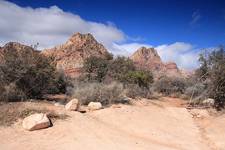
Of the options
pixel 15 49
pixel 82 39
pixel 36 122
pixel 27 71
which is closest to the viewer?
pixel 36 122

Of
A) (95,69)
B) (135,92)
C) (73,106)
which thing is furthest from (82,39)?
(73,106)

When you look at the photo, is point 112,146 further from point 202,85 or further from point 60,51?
point 60,51

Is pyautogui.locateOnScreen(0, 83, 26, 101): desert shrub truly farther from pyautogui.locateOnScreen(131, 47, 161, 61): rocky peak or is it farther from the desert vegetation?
pyautogui.locateOnScreen(131, 47, 161, 61): rocky peak

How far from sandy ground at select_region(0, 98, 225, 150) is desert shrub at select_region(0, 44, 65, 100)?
4.21m

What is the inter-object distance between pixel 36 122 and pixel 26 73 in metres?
5.98

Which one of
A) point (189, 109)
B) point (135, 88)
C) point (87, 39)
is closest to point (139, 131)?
point (189, 109)

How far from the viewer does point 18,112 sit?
1092cm

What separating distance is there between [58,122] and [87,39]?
4529 cm

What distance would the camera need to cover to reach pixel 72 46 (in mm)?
55156

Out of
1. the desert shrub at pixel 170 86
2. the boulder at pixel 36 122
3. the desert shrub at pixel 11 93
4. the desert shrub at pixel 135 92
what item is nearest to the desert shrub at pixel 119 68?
the desert shrub at pixel 135 92

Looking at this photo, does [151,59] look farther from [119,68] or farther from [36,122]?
[36,122]

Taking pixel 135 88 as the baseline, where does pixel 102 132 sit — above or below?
below

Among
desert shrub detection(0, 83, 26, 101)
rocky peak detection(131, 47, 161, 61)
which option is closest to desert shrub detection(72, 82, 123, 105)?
desert shrub detection(0, 83, 26, 101)

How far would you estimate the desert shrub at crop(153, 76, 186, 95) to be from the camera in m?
29.2
